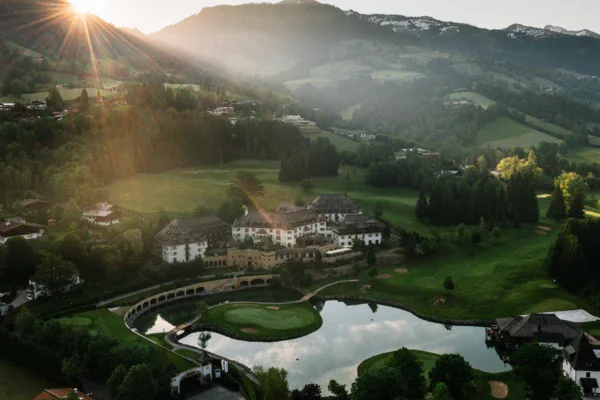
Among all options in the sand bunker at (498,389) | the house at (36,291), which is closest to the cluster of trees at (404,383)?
the sand bunker at (498,389)

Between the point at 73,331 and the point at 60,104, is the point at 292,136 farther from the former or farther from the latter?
the point at 73,331

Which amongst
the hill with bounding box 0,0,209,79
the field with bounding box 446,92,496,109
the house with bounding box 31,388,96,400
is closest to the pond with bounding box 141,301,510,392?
the house with bounding box 31,388,96,400

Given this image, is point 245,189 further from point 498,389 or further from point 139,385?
point 498,389

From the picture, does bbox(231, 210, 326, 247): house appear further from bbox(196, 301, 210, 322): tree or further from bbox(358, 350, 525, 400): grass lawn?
bbox(358, 350, 525, 400): grass lawn

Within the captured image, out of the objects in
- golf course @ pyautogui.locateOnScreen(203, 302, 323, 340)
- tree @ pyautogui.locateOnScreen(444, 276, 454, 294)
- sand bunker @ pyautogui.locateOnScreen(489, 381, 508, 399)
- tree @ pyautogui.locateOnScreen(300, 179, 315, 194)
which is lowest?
golf course @ pyautogui.locateOnScreen(203, 302, 323, 340)

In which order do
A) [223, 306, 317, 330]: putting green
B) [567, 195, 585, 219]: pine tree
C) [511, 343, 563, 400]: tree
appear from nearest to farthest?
[511, 343, 563, 400]: tree
[223, 306, 317, 330]: putting green
[567, 195, 585, 219]: pine tree

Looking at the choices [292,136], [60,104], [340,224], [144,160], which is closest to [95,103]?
[60,104]

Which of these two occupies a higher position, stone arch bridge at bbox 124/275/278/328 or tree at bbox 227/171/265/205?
tree at bbox 227/171/265/205

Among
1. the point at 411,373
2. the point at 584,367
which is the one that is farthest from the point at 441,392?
the point at 584,367
